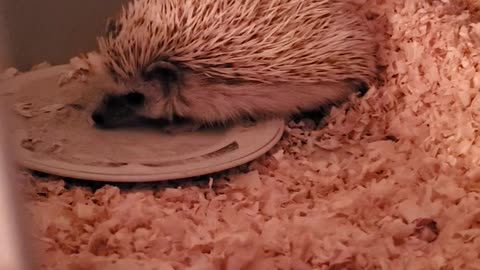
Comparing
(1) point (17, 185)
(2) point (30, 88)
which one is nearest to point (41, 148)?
(2) point (30, 88)

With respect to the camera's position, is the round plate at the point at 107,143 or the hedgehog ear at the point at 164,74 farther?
the hedgehog ear at the point at 164,74

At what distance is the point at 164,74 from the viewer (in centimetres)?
197

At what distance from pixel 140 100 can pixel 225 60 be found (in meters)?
0.26

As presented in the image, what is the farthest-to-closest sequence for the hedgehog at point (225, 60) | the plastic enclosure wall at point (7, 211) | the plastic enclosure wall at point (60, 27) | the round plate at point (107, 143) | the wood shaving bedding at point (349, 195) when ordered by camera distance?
the plastic enclosure wall at point (60, 27) → the hedgehog at point (225, 60) → the round plate at point (107, 143) → the wood shaving bedding at point (349, 195) → the plastic enclosure wall at point (7, 211)

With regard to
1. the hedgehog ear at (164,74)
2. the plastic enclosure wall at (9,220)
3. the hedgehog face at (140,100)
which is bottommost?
the hedgehog face at (140,100)

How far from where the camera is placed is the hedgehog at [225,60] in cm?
193

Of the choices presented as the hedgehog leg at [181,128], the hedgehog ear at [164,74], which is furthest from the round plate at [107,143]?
the hedgehog ear at [164,74]

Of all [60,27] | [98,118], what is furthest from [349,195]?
[60,27]

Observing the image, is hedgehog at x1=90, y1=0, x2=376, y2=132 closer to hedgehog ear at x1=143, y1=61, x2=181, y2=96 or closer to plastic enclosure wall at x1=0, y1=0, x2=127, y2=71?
hedgehog ear at x1=143, y1=61, x2=181, y2=96

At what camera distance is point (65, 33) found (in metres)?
2.26

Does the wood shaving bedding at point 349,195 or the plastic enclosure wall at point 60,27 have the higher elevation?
the plastic enclosure wall at point 60,27

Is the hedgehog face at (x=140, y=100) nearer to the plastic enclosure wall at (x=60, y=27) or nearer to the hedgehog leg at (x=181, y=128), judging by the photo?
the hedgehog leg at (x=181, y=128)

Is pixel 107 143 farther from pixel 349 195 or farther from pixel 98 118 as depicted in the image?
pixel 349 195

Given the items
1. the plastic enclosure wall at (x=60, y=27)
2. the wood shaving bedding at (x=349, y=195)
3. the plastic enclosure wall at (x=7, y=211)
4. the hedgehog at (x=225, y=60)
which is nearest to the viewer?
the plastic enclosure wall at (x=7, y=211)
